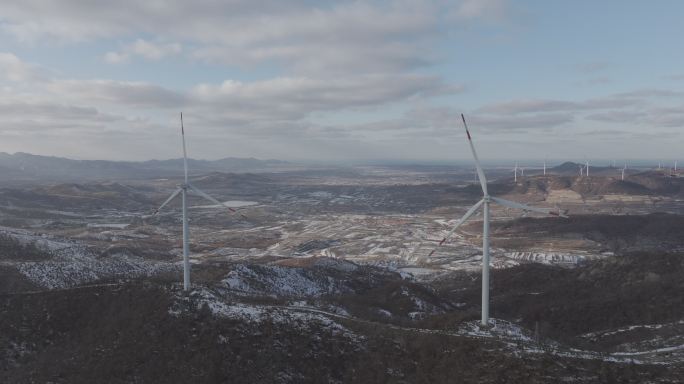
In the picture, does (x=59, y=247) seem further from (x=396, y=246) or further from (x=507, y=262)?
(x=507, y=262)

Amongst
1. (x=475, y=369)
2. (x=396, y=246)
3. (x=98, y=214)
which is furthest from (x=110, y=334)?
(x=98, y=214)

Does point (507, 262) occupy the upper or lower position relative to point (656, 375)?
lower

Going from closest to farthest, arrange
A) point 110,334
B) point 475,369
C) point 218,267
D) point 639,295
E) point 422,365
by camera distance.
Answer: point 475,369, point 422,365, point 110,334, point 639,295, point 218,267

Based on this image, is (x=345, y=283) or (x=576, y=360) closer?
(x=576, y=360)

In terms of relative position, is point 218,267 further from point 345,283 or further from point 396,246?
point 396,246

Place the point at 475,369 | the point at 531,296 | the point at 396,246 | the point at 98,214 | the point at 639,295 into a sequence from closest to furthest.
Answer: the point at 475,369
the point at 639,295
the point at 531,296
the point at 396,246
the point at 98,214

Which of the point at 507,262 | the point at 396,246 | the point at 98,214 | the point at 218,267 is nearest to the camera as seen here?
the point at 218,267

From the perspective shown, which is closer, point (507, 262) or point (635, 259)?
point (635, 259)

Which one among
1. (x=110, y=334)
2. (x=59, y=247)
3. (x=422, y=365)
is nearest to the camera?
(x=422, y=365)

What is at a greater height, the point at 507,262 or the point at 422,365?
the point at 422,365

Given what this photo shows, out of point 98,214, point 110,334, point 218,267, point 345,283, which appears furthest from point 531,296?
point 98,214
